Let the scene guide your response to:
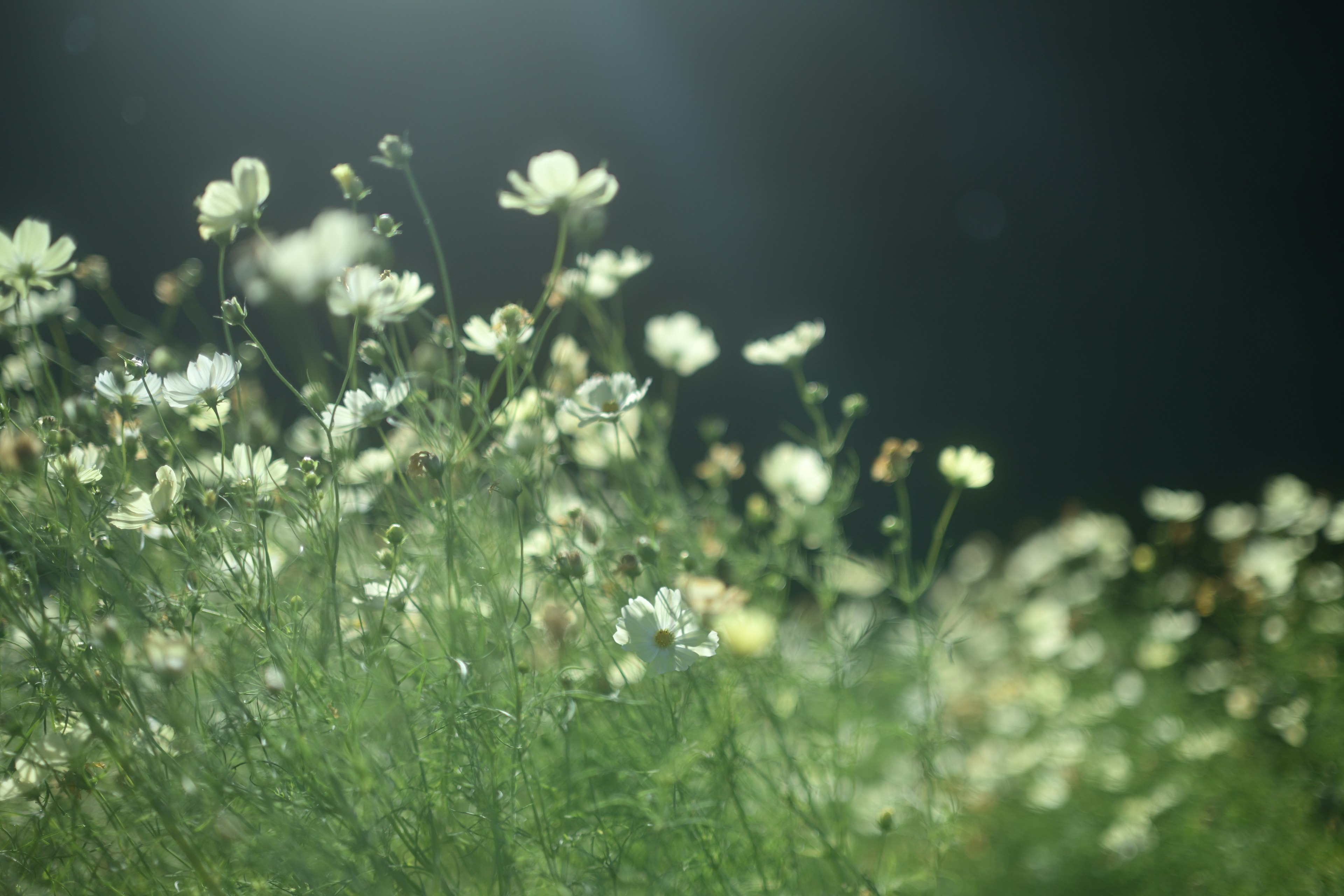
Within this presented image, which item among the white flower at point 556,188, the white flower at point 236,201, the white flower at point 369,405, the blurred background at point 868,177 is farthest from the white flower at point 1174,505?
the white flower at point 236,201

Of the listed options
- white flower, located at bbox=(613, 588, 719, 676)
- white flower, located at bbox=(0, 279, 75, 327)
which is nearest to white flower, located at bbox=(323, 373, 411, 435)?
white flower, located at bbox=(613, 588, 719, 676)

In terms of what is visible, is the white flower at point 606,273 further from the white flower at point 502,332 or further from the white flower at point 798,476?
the white flower at point 798,476

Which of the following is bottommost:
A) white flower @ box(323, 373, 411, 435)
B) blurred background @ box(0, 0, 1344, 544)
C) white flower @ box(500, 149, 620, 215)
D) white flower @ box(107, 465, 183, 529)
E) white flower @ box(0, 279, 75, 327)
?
white flower @ box(107, 465, 183, 529)

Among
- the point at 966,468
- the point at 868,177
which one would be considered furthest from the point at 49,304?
the point at 868,177

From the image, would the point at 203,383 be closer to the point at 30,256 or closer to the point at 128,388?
the point at 128,388

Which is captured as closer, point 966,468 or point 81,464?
point 81,464

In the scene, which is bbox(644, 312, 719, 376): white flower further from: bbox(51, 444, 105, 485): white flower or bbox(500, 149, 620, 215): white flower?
bbox(51, 444, 105, 485): white flower

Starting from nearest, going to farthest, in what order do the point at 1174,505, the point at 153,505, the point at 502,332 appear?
the point at 153,505, the point at 502,332, the point at 1174,505
